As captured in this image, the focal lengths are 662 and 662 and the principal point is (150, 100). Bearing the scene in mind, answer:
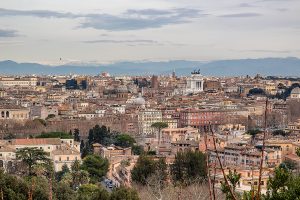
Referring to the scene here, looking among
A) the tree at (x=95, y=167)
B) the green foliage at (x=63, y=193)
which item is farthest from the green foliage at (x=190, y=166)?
the green foliage at (x=63, y=193)

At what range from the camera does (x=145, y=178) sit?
779 inches

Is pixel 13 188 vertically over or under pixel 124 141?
over

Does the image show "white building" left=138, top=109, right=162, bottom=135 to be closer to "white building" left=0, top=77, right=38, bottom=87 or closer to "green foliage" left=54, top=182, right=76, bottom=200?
"green foliage" left=54, top=182, right=76, bottom=200

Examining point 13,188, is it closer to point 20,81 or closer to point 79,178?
point 79,178

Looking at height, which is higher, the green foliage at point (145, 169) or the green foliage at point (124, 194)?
the green foliage at point (124, 194)

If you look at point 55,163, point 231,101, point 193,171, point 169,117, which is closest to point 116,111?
point 169,117

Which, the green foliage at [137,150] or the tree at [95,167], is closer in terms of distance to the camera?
the tree at [95,167]

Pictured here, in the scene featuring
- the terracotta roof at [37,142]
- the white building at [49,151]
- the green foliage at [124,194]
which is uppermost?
the green foliage at [124,194]

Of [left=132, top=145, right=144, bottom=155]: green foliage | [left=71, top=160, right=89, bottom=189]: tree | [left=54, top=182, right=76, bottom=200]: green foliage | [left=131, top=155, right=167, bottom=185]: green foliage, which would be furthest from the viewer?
[left=132, top=145, right=144, bottom=155]: green foliage

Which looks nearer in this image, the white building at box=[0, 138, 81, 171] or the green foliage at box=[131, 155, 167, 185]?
the green foliage at box=[131, 155, 167, 185]

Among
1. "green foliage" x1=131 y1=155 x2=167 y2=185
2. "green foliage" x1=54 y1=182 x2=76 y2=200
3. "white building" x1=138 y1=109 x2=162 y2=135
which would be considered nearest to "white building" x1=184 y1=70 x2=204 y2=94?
"white building" x1=138 y1=109 x2=162 y2=135

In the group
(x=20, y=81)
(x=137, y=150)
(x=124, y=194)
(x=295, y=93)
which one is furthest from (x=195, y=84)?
(x=124, y=194)

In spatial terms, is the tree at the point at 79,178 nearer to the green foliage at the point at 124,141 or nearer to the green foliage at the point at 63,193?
the green foliage at the point at 63,193

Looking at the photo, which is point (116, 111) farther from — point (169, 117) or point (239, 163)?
point (239, 163)
